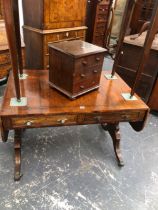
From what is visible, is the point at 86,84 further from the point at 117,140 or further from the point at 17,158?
the point at 17,158

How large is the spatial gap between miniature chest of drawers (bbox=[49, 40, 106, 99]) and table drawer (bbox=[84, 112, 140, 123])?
0.62 feet

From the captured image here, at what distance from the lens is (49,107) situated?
1.24 m

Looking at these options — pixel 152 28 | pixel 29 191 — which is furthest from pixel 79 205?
pixel 152 28

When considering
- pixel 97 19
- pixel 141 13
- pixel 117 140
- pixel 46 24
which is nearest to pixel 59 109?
pixel 117 140

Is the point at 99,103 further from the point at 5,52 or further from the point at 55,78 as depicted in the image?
the point at 5,52

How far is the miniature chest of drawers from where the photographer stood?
1.22 m

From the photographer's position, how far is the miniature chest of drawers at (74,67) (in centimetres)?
122

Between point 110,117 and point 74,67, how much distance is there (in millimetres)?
431

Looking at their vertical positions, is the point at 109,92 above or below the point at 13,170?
above

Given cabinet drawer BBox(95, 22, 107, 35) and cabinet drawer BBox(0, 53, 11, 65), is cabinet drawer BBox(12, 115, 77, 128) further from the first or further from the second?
cabinet drawer BBox(95, 22, 107, 35)

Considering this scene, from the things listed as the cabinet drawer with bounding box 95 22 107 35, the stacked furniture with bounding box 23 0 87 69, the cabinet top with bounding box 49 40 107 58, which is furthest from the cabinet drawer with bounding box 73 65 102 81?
the cabinet drawer with bounding box 95 22 107 35

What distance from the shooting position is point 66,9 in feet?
7.64

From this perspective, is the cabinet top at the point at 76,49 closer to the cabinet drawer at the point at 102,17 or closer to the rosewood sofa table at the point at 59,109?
the rosewood sofa table at the point at 59,109

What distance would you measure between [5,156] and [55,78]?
0.85 meters
